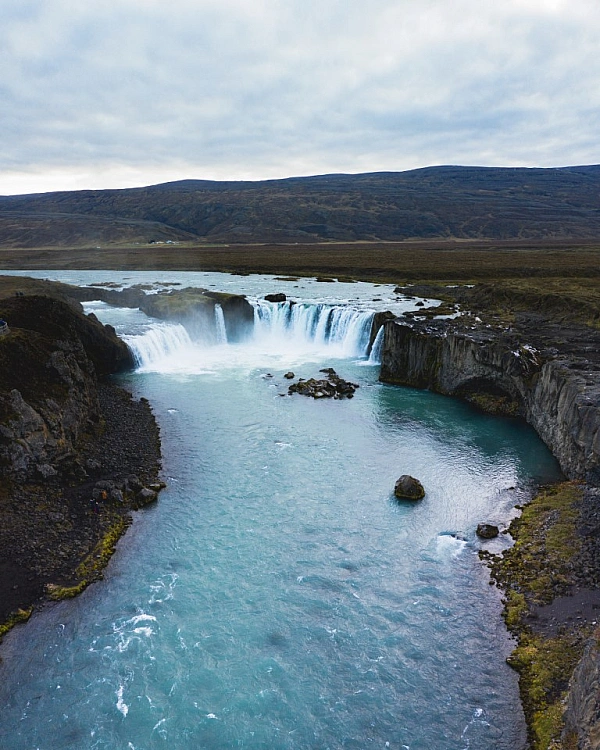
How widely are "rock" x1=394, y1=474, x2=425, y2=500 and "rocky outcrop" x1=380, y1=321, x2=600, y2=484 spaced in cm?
796

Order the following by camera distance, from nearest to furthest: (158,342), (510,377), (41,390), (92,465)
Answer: (92,465) → (41,390) → (510,377) → (158,342)

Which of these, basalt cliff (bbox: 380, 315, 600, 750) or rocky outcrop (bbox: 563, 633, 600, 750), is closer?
rocky outcrop (bbox: 563, 633, 600, 750)

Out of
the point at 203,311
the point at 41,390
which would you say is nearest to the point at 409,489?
the point at 41,390

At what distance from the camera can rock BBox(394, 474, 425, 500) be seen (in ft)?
83.9

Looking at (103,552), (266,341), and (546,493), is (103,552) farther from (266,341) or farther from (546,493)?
(266,341)

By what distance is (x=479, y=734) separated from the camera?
46.6 feet

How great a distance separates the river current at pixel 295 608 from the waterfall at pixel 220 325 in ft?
73.2

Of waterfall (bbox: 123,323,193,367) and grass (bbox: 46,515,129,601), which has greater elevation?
waterfall (bbox: 123,323,193,367)

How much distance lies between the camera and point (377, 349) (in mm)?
48281

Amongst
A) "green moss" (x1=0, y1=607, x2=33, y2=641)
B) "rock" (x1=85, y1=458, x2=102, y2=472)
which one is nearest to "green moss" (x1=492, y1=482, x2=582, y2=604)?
"green moss" (x1=0, y1=607, x2=33, y2=641)

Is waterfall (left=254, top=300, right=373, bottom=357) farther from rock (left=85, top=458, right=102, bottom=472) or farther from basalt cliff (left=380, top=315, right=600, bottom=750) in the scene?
rock (left=85, top=458, right=102, bottom=472)

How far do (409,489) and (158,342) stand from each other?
32.2 metres

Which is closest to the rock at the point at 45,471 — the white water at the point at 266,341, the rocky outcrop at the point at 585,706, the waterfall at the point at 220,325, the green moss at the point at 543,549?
the green moss at the point at 543,549

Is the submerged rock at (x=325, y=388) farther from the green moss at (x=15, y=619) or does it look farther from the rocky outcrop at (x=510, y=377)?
the green moss at (x=15, y=619)
